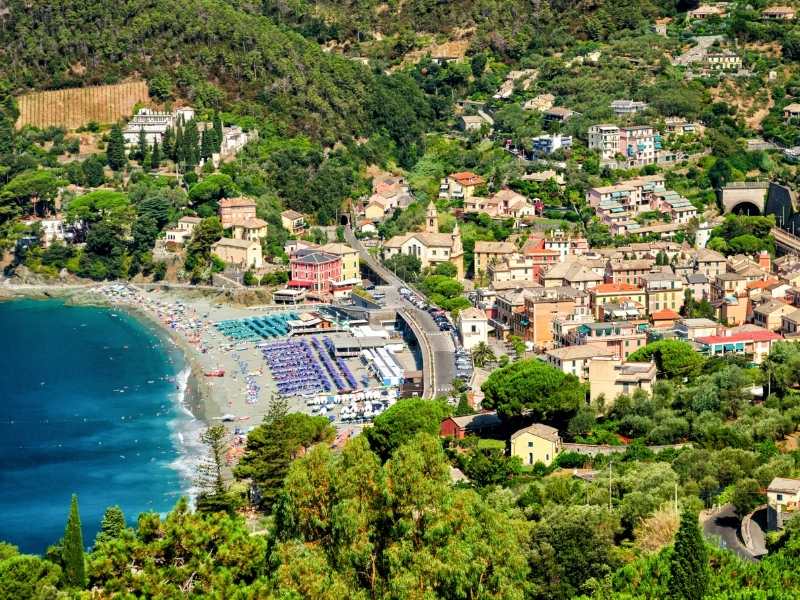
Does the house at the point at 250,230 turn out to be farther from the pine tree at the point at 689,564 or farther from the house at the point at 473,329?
the pine tree at the point at 689,564

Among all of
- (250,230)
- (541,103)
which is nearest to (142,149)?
(250,230)

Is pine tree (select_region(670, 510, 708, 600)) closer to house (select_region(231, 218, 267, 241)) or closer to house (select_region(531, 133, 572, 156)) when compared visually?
house (select_region(231, 218, 267, 241))

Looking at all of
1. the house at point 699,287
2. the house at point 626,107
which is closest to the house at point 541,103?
the house at point 626,107

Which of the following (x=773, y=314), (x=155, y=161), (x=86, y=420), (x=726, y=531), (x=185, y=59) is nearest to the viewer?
(x=726, y=531)

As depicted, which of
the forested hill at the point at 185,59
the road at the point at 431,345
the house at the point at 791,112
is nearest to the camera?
the road at the point at 431,345

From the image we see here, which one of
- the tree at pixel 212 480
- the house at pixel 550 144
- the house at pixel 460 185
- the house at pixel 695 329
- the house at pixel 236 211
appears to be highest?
the house at pixel 550 144

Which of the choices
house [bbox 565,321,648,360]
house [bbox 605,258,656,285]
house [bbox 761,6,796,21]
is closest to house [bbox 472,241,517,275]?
house [bbox 605,258,656,285]

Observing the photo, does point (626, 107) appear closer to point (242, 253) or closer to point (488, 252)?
point (488, 252)
